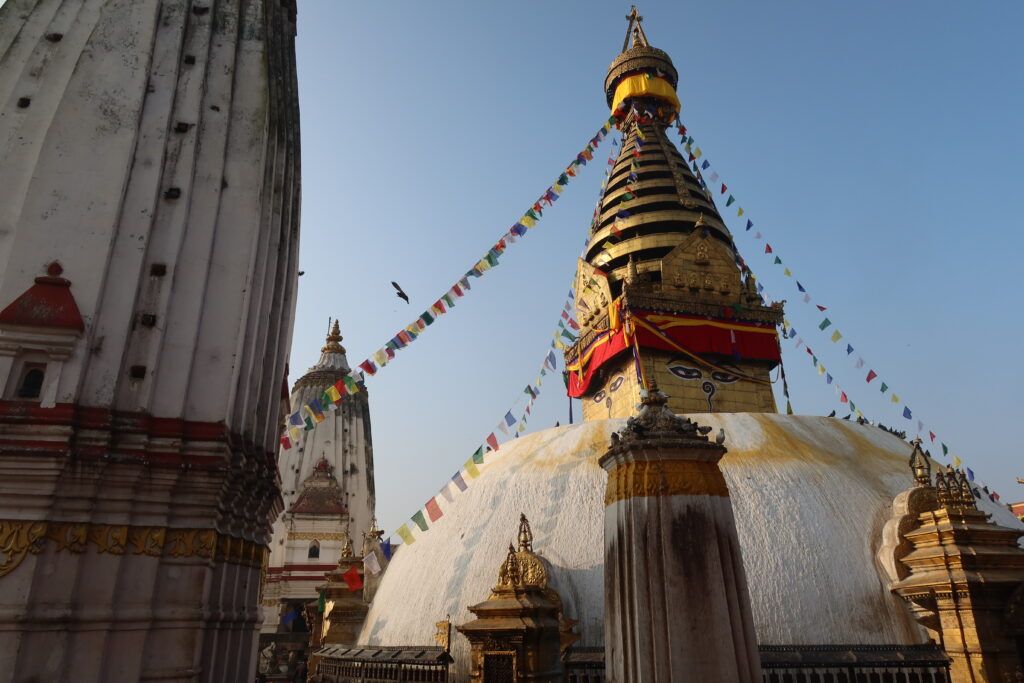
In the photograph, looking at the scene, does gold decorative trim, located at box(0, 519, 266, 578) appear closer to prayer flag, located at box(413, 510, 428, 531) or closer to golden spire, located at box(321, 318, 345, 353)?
prayer flag, located at box(413, 510, 428, 531)

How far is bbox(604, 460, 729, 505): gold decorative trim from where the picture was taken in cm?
556

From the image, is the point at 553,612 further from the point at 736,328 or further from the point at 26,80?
the point at 736,328

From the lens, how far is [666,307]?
21.0 meters

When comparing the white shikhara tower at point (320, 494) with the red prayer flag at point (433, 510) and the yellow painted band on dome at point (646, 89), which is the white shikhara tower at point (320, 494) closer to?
the red prayer flag at point (433, 510)

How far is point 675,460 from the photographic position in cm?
568

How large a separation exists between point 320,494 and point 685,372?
2369 centimetres

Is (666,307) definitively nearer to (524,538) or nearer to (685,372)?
(685,372)

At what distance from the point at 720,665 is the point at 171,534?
505 centimetres

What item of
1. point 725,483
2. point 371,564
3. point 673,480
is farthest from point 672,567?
point 371,564

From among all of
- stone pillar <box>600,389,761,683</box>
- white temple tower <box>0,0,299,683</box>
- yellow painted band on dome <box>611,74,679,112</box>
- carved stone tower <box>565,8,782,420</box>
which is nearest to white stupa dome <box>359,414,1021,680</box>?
carved stone tower <box>565,8,782,420</box>

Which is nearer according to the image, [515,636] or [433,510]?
[515,636]

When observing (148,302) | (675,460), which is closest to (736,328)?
(675,460)

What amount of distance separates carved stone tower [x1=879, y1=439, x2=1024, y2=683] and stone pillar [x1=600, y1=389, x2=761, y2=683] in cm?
660

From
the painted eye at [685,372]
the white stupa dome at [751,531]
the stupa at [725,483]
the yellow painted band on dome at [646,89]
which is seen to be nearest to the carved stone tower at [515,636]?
the stupa at [725,483]
